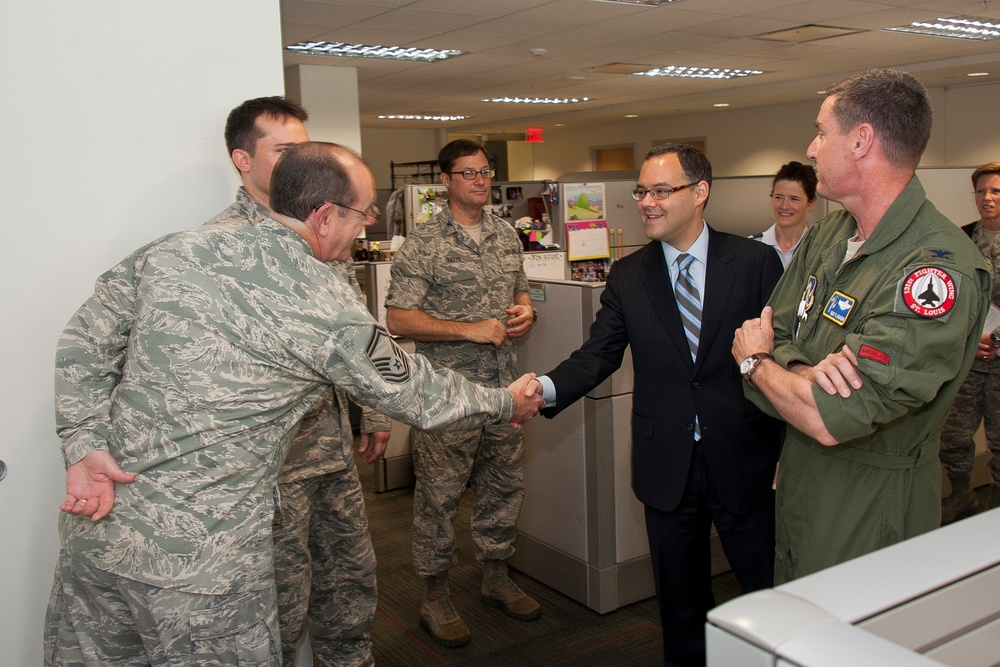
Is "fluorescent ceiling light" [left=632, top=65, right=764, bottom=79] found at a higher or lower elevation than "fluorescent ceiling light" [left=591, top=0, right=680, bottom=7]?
higher

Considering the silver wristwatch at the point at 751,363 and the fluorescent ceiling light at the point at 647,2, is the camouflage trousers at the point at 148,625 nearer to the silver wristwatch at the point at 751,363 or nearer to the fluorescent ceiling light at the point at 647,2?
the silver wristwatch at the point at 751,363

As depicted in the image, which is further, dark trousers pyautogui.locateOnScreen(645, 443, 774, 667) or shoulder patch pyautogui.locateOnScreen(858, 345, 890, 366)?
dark trousers pyautogui.locateOnScreen(645, 443, 774, 667)

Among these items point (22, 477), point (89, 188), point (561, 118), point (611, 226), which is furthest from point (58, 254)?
point (561, 118)

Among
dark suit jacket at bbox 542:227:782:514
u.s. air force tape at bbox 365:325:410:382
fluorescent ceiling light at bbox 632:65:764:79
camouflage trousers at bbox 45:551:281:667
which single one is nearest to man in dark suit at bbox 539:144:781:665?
dark suit jacket at bbox 542:227:782:514

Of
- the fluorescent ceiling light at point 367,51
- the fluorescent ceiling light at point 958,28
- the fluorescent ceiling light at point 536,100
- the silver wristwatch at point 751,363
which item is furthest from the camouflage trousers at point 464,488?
the fluorescent ceiling light at point 536,100

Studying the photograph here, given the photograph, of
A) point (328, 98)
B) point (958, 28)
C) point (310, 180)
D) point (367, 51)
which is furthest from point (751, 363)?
point (328, 98)

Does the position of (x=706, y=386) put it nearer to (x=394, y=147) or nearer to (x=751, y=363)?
(x=751, y=363)

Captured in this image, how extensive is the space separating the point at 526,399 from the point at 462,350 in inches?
33.5

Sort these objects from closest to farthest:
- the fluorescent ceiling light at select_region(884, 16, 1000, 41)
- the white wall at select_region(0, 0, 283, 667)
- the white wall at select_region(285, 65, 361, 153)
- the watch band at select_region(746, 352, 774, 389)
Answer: the watch band at select_region(746, 352, 774, 389) < the white wall at select_region(0, 0, 283, 667) < the fluorescent ceiling light at select_region(884, 16, 1000, 41) < the white wall at select_region(285, 65, 361, 153)

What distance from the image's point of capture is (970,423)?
3697mm

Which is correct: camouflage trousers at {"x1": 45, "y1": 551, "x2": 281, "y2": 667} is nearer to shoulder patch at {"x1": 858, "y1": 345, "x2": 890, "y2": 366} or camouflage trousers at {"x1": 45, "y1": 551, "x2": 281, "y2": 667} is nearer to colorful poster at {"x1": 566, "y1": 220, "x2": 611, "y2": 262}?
shoulder patch at {"x1": 858, "y1": 345, "x2": 890, "y2": 366}

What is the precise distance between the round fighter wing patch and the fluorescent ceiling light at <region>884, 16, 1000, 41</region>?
23.2 ft

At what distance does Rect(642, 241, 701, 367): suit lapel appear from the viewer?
2.11m

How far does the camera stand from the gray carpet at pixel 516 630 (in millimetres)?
2785
